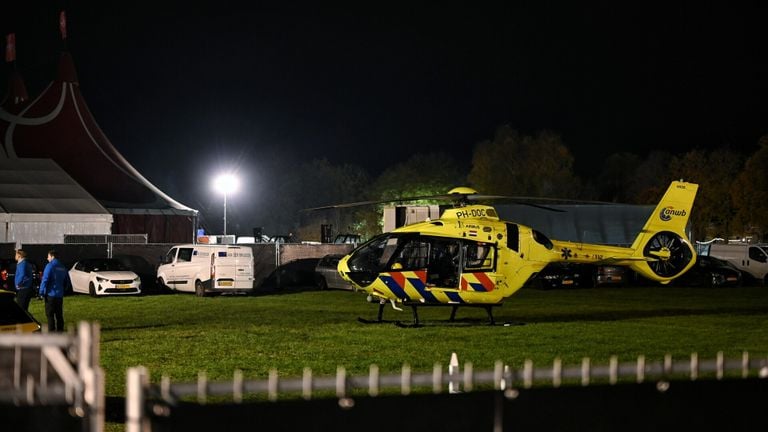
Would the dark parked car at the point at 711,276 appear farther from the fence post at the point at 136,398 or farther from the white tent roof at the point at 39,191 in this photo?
the fence post at the point at 136,398

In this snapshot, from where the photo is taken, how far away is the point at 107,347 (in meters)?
17.5

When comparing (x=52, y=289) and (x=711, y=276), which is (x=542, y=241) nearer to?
(x=52, y=289)

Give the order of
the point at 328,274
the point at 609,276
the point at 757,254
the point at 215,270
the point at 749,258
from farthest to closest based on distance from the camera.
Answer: the point at 749,258
the point at 757,254
the point at 609,276
the point at 328,274
the point at 215,270

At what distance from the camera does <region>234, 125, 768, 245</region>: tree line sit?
262 feet

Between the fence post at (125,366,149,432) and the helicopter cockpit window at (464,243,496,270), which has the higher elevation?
the helicopter cockpit window at (464,243,496,270)

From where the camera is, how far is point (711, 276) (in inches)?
1521

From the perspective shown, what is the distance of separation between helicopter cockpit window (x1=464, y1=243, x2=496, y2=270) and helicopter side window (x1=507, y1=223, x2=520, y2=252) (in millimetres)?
451

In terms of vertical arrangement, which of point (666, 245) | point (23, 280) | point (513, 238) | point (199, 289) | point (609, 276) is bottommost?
point (199, 289)

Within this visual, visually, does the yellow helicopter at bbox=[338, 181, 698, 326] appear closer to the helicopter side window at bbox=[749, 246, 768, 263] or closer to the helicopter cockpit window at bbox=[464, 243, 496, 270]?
the helicopter cockpit window at bbox=[464, 243, 496, 270]

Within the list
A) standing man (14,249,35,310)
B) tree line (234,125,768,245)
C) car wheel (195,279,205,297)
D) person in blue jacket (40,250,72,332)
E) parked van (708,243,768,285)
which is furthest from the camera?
tree line (234,125,768,245)

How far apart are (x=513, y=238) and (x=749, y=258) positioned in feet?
77.0

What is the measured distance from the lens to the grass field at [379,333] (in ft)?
50.2

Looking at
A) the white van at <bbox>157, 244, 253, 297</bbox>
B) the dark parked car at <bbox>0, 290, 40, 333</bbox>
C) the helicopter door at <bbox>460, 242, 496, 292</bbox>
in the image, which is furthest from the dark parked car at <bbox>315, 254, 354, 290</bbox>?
the dark parked car at <bbox>0, 290, 40, 333</bbox>

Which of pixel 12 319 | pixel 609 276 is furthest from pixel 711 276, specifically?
pixel 12 319
